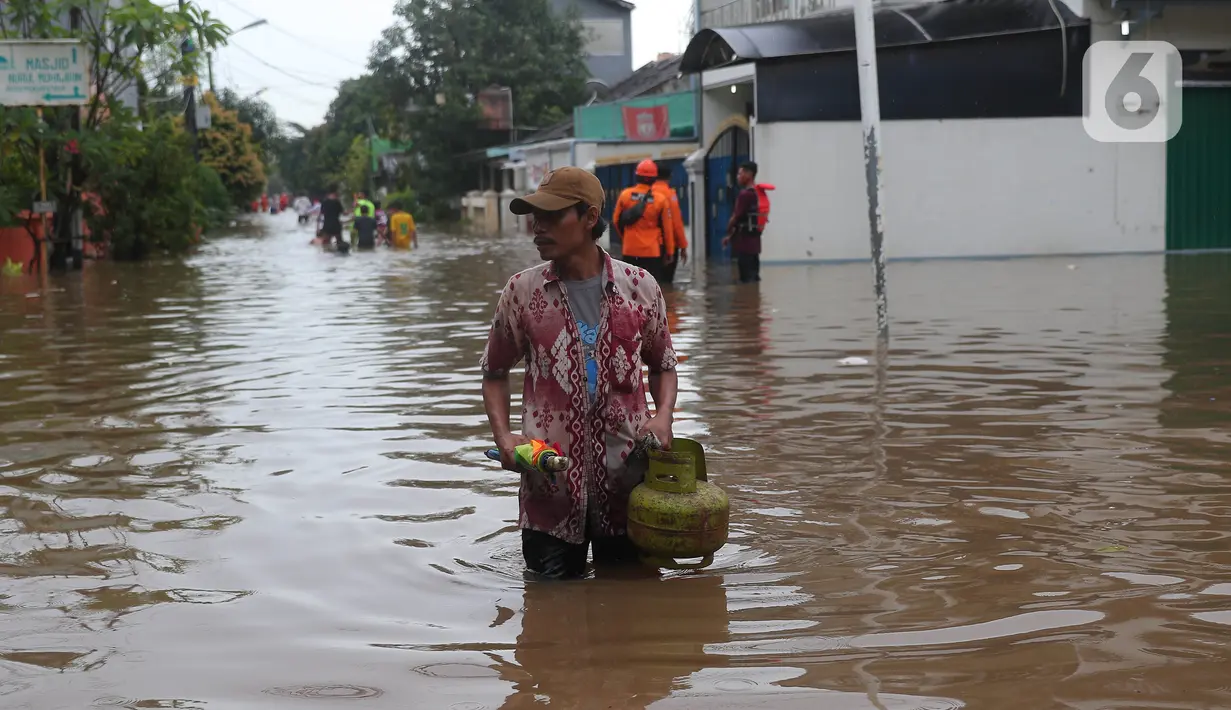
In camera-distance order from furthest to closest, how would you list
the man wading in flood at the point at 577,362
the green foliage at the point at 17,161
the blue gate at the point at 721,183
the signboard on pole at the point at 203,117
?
the signboard on pole at the point at 203,117, the blue gate at the point at 721,183, the green foliage at the point at 17,161, the man wading in flood at the point at 577,362

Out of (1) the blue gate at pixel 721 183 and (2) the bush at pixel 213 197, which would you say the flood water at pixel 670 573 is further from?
(2) the bush at pixel 213 197

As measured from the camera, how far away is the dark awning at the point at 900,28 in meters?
25.0

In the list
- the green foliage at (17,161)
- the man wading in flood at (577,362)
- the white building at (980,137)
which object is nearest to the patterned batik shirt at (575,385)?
the man wading in flood at (577,362)

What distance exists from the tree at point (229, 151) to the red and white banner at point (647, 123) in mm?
30561

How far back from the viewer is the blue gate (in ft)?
89.0

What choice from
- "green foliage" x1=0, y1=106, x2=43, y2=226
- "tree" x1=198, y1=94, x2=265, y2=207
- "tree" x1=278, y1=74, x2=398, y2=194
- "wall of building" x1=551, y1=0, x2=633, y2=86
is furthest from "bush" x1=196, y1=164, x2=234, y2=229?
"wall of building" x1=551, y1=0, x2=633, y2=86

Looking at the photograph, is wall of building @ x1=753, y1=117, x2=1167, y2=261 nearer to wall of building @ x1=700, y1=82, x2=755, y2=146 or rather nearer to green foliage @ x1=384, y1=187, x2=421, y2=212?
wall of building @ x1=700, y1=82, x2=755, y2=146

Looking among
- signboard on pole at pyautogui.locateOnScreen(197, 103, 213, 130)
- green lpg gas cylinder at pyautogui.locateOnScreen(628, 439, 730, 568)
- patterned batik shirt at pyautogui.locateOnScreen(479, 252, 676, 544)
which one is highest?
signboard on pole at pyautogui.locateOnScreen(197, 103, 213, 130)

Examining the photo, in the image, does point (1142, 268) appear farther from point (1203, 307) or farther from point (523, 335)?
point (523, 335)

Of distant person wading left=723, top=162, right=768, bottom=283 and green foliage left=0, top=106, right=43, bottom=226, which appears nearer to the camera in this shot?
distant person wading left=723, top=162, right=768, bottom=283

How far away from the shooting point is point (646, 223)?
15977mm

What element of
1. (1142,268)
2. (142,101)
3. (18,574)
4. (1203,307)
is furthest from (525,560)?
(142,101)

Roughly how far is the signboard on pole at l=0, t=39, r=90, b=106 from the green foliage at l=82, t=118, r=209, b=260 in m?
3.74

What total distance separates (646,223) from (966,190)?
1140cm
